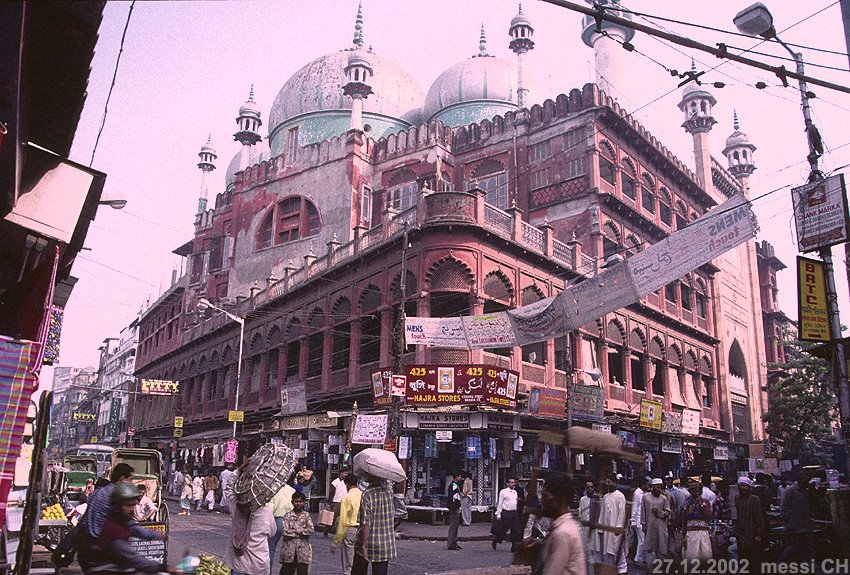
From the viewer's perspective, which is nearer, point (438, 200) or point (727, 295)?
point (438, 200)

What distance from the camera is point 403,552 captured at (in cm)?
1580

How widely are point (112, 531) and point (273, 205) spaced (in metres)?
36.8

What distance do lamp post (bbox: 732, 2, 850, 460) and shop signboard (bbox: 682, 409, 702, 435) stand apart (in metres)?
19.1

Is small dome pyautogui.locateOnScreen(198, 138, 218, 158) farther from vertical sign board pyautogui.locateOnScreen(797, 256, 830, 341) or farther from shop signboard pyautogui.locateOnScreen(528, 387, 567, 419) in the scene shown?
vertical sign board pyautogui.locateOnScreen(797, 256, 830, 341)

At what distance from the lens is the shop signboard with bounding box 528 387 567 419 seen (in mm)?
24078

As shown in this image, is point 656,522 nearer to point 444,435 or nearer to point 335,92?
point 444,435

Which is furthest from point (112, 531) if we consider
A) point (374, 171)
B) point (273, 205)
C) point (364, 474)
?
point (273, 205)

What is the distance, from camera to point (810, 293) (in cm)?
1312

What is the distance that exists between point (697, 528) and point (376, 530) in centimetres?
645

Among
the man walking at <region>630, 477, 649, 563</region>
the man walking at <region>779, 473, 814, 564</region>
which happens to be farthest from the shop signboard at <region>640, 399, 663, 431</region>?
the man walking at <region>779, 473, 814, 564</region>

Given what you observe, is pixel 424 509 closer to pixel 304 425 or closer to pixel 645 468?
pixel 304 425

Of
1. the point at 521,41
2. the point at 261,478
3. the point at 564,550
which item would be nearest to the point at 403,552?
the point at 261,478

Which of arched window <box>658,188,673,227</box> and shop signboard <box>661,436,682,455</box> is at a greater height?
arched window <box>658,188,673,227</box>

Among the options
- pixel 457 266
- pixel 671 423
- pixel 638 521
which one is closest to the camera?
pixel 638 521
